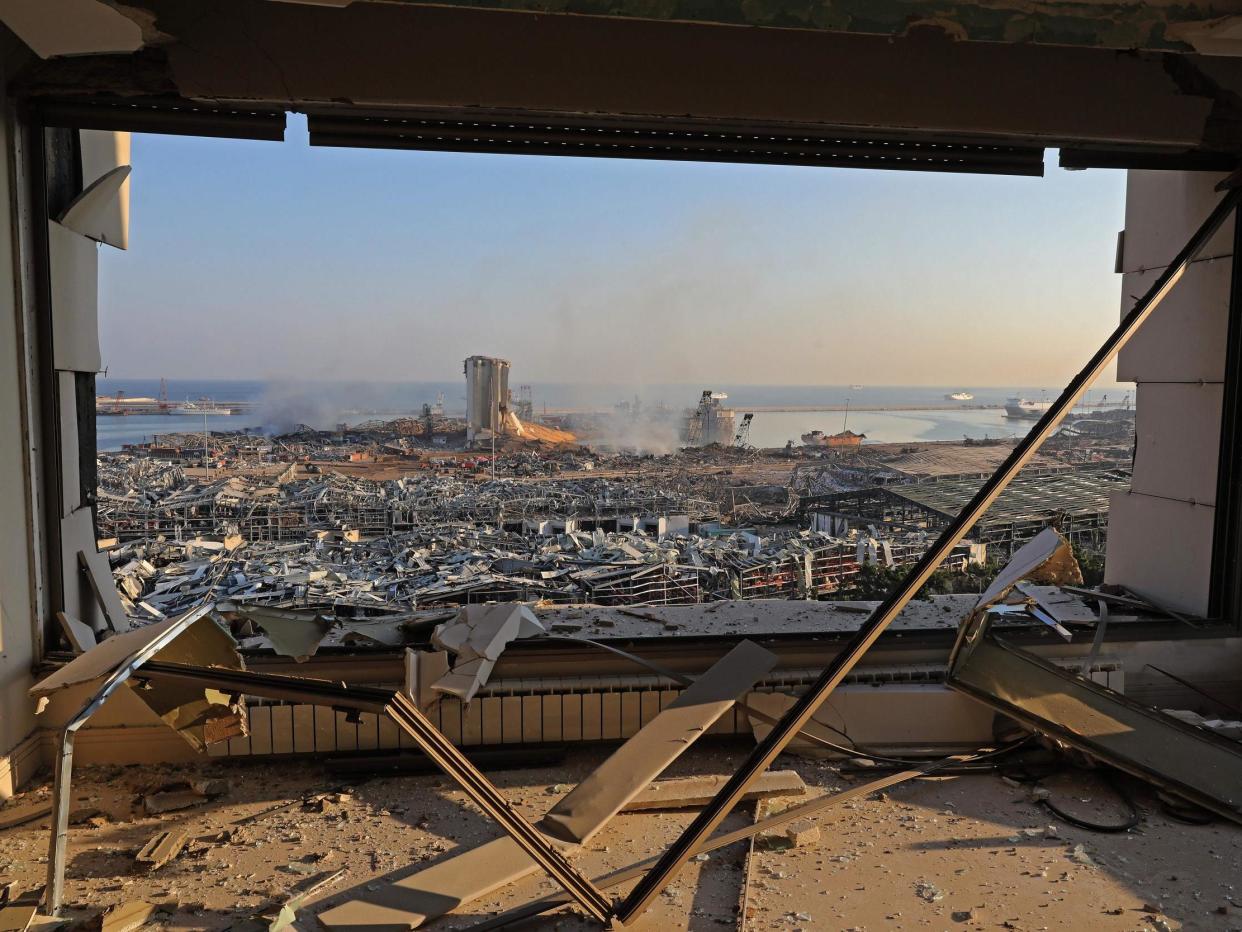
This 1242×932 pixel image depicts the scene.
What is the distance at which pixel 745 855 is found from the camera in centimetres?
241

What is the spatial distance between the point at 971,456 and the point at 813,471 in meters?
0.83

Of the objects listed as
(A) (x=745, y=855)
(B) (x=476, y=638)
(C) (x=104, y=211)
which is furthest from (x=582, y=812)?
(C) (x=104, y=211)

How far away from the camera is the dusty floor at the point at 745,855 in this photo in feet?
6.99

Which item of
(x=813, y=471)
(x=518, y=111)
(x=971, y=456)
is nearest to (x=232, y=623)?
(x=518, y=111)

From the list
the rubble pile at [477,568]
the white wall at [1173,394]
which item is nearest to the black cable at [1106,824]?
the rubble pile at [477,568]

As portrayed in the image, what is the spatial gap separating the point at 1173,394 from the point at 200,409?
13.9 ft

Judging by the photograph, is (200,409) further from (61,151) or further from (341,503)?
(61,151)

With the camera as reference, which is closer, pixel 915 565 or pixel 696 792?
pixel 915 565

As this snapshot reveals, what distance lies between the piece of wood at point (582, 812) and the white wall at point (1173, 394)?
206 cm

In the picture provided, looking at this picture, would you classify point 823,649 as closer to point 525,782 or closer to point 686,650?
point 686,650

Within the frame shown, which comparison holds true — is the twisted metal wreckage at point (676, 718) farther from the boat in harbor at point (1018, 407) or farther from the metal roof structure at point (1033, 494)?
the boat in harbor at point (1018, 407)

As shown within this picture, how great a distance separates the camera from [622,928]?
204 cm

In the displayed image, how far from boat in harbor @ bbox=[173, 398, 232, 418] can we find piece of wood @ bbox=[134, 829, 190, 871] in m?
1.55

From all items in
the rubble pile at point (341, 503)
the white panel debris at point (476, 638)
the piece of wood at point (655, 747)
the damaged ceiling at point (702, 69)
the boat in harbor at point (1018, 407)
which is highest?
the damaged ceiling at point (702, 69)
